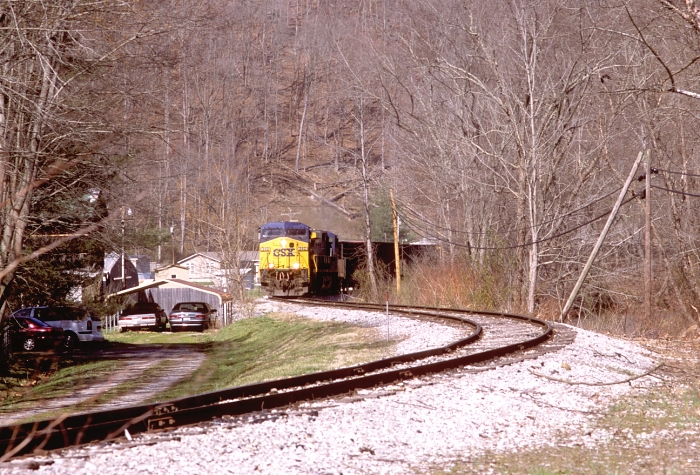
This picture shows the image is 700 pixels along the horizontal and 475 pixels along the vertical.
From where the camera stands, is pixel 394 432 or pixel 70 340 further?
pixel 70 340

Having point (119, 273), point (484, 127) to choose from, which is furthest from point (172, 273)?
point (484, 127)

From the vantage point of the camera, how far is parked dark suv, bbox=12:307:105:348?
1203 inches

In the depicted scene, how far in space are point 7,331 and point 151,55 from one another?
35.5 ft

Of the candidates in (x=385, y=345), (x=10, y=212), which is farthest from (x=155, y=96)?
(x=385, y=345)

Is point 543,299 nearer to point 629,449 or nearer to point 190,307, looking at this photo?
point 190,307

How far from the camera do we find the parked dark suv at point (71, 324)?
3055 cm

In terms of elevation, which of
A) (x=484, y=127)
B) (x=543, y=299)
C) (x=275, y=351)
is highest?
(x=484, y=127)

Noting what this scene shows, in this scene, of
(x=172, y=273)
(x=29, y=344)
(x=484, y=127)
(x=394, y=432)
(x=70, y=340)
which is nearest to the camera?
(x=394, y=432)

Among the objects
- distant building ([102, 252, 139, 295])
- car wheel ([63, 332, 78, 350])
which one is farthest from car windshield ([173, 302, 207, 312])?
car wheel ([63, 332, 78, 350])

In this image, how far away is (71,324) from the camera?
33031 mm

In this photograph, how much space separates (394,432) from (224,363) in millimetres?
19044

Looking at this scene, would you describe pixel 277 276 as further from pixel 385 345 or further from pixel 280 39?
pixel 280 39

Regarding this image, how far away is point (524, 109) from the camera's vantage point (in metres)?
28.8

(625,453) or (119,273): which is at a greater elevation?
(119,273)
